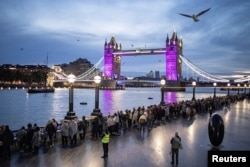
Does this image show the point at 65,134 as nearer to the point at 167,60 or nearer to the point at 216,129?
the point at 216,129

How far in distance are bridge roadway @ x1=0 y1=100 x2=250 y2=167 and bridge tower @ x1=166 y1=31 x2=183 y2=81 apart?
380 feet

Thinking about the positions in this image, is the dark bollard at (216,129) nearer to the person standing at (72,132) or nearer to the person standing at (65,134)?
the person standing at (72,132)

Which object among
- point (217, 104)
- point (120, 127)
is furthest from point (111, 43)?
point (120, 127)

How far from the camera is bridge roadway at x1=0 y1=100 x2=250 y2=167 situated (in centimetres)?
1084

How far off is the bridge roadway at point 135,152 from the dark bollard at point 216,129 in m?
0.31

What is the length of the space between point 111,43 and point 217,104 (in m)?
137

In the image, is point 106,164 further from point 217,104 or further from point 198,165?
point 217,104

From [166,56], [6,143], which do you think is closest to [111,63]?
[166,56]

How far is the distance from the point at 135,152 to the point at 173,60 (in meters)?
126

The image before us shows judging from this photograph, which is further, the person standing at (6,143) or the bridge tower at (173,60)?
the bridge tower at (173,60)

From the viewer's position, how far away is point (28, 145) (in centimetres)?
1225

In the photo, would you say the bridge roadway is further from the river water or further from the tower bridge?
the tower bridge

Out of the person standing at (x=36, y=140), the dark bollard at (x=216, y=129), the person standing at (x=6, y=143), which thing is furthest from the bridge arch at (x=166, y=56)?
the person standing at (x=6, y=143)

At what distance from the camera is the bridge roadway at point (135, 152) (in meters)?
10.8
